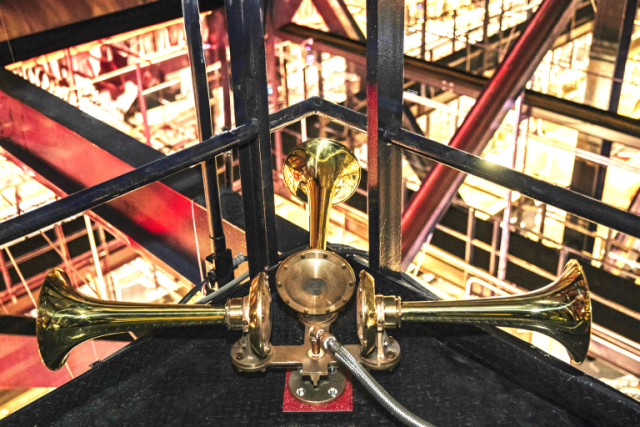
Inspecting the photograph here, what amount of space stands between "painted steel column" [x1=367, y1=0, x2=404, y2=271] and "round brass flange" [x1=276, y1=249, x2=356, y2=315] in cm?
21

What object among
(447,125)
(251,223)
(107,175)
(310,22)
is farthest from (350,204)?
(251,223)

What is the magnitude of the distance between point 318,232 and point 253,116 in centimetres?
21

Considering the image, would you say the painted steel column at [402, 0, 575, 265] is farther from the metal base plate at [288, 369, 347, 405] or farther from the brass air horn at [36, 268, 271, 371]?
the brass air horn at [36, 268, 271, 371]

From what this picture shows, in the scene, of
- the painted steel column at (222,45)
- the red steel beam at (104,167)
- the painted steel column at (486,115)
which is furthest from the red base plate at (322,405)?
the painted steel column at (222,45)

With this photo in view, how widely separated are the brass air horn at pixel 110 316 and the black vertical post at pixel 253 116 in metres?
0.24

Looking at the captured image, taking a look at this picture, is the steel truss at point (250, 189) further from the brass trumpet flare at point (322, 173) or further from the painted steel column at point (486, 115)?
the painted steel column at point (486, 115)

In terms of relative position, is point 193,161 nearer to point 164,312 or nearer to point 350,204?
point 164,312

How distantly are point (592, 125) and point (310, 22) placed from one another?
265cm

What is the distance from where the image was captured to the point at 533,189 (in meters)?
0.80

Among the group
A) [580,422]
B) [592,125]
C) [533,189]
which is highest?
[533,189]

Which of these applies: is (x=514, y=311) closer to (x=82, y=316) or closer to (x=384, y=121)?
(x=384, y=121)

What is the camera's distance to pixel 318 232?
98cm

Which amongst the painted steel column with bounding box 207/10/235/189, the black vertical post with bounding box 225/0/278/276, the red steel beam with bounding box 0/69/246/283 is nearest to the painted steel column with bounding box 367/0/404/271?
the black vertical post with bounding box 225/0/278/276

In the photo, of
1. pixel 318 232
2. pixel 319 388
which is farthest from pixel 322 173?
pixel 319 388
